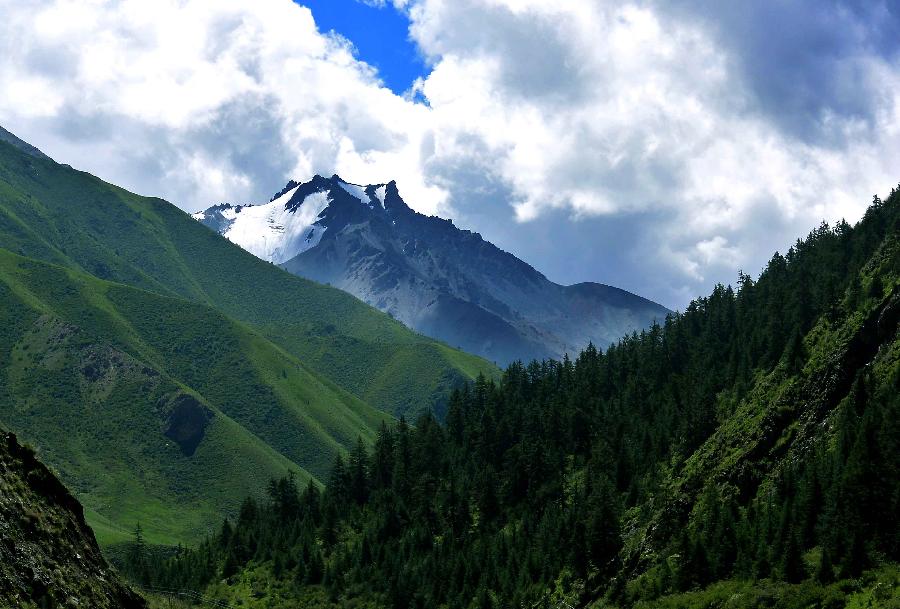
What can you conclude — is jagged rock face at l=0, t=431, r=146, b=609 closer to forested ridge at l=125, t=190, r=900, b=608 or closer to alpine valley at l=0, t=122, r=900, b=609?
alpine valley at l=0, t=122, r=900, b=609

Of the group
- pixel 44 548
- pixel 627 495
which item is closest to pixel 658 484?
pixel 627 495

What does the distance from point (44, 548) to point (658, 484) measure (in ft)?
310

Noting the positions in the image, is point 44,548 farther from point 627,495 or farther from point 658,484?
point 627,495

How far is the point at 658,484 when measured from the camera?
414 feet

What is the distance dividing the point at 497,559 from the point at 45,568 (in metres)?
93.2

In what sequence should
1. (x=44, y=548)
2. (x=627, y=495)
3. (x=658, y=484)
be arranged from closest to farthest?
(x=44, y=548) → (x=658, y=484) → (x=627, y=495)

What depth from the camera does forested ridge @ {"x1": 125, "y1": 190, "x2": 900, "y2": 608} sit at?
279 ft

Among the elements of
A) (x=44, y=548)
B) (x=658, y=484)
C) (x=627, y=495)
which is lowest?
(x=44, y=548)

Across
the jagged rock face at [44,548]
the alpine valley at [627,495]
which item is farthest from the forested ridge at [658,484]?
the jagged rock face at [44,548]

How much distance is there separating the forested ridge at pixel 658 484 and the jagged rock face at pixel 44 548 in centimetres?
5100

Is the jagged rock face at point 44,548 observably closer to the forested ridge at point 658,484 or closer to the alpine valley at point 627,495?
the alpine valley at point 627,495

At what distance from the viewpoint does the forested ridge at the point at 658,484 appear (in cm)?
8519

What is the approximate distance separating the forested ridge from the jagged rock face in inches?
2008

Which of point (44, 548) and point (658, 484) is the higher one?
point (658, 484)
